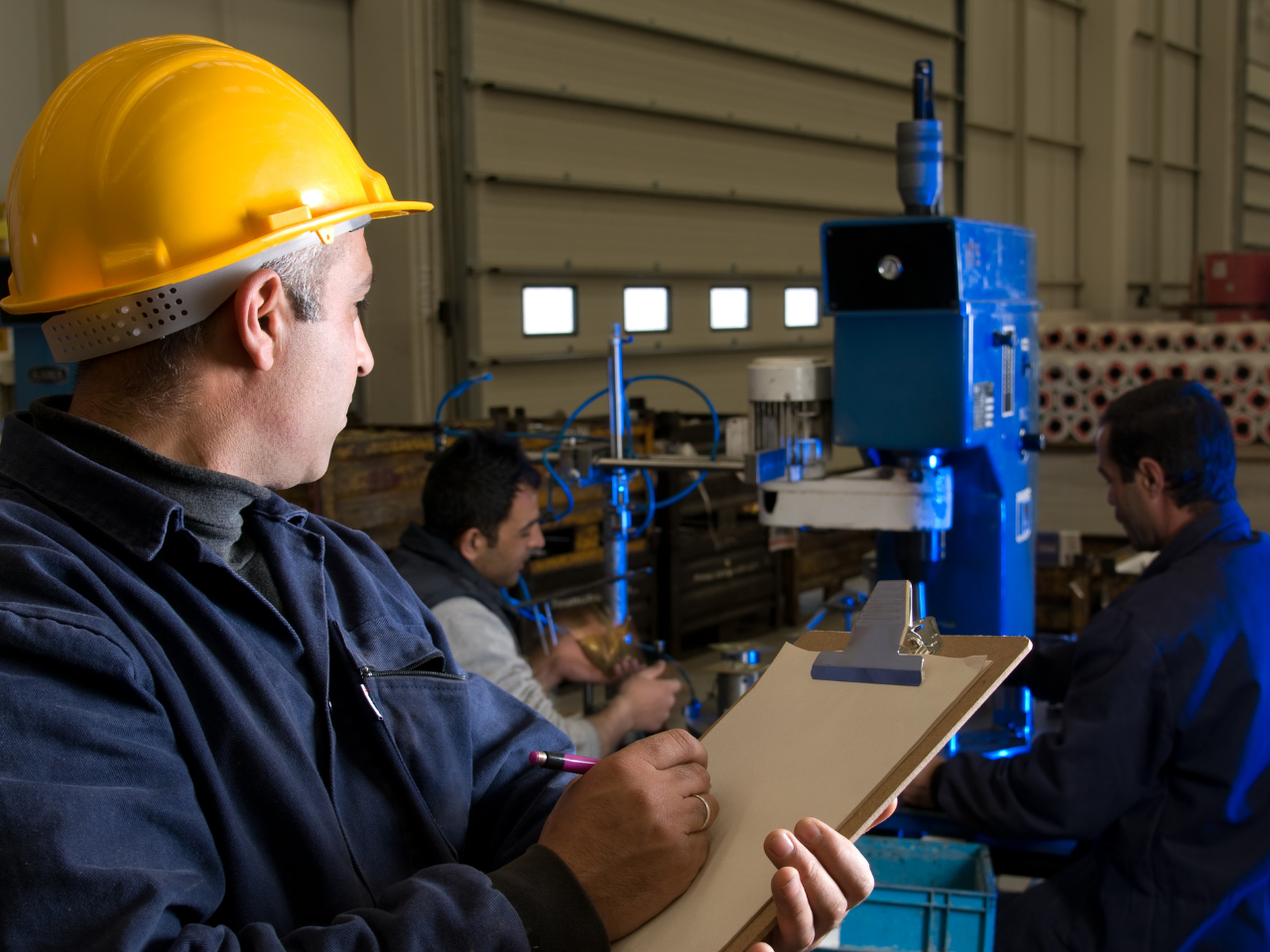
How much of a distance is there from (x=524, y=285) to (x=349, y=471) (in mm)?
2281

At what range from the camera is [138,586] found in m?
0.79

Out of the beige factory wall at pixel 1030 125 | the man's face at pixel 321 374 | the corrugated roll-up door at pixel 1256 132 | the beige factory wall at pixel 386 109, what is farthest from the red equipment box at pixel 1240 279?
the man's face at pixel 321 374

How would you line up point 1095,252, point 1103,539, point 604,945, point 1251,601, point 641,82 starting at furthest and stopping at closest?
point 1095,252 < point 641,82 < point 1103,539 < point 1251,601 < point 604,945

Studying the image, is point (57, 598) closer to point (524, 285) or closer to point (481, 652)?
point (481, 652)

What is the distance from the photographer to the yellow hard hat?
82 cm

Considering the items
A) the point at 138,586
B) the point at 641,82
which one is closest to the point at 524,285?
the point at 641,82

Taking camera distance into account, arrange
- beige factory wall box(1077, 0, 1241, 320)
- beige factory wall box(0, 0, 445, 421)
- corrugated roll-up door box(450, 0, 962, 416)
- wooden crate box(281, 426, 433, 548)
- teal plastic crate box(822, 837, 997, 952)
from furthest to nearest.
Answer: beige factory wall box(1077, 0, 1241, 320)
corrugated roll-up door box(450, 0, 962, 416)
beige factory wall box(0, 0, 445, 421)
wooden crate box(281, 426, 433, 548)
teal plastic crate box(822, 837, 997, 952)

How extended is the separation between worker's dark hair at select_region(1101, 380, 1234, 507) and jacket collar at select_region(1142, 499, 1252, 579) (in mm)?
37

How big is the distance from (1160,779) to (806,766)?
1.26m

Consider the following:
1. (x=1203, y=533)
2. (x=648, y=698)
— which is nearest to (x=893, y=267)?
(x=1203, y=533)

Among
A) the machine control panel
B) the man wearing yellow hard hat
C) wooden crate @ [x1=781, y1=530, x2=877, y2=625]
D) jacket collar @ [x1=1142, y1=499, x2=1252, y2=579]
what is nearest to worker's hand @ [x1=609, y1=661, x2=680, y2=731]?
the machine control panel

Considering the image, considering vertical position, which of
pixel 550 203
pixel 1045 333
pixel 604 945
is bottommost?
pixel 604 945

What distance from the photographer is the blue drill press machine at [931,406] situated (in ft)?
6.69

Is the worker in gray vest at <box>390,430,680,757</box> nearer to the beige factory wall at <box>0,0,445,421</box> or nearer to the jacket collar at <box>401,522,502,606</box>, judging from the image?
the jacket collar at <box>401,522,502,606</box>
